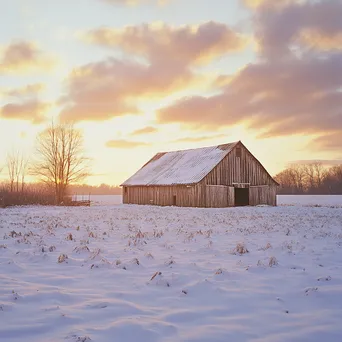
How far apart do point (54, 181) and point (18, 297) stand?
4231cm

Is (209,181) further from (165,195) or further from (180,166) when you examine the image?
(180,166)

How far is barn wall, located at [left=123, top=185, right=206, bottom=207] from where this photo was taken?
1272 inches

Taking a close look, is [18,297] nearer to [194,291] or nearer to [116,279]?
[116,279]

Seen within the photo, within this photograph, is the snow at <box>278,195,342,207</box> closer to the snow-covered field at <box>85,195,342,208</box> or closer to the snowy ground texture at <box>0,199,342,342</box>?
the snow-covered field at <box>85,195,342,208</box>

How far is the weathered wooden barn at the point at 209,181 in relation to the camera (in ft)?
107

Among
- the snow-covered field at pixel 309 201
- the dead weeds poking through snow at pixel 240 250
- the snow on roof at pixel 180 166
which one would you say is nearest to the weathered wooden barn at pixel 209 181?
the snow on roof at pixel 180 166

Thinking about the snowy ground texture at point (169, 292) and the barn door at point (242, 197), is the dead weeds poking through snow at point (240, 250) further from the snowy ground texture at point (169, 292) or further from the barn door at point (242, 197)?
the barn door at point (242, 197)

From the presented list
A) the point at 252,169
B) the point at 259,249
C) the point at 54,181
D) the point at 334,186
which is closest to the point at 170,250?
the point at 259,249

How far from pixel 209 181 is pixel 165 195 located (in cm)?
542

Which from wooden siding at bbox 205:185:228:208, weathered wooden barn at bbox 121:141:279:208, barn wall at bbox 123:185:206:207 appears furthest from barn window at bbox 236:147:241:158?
barn wall at bbox 123:185:206:207

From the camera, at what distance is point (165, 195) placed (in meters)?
35.3

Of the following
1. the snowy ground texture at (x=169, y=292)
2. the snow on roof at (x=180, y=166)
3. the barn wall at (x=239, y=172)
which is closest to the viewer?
the snowy ground texture at (x=169, y=292)

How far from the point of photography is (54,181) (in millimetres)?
44656

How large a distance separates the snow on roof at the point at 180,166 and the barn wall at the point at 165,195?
65cm
